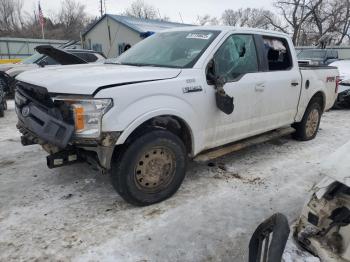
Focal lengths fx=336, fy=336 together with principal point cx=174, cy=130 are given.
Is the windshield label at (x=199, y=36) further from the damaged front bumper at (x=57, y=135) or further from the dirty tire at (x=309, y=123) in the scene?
the dirty tire at (x=309, y=123)

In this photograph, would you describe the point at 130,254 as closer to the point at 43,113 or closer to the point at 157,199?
the point at 157,199

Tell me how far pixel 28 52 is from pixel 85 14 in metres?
39.8

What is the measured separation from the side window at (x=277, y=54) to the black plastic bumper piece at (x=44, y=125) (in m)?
2.99

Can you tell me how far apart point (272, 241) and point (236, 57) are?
2.73m

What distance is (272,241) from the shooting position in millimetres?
1902

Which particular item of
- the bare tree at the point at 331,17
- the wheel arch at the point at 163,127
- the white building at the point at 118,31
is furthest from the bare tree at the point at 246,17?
the wheel arch at the point at 163,127

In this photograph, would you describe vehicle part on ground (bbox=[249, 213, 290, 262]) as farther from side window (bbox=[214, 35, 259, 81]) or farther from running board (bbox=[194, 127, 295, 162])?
side window (bbox=[214, 35, 259, 81])

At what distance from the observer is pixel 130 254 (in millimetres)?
2738

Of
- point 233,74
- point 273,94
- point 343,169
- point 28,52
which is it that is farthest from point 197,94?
point 28,52

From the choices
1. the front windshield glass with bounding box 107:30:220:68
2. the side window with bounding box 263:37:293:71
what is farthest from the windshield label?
the side window with bounding box 263:37:293:71

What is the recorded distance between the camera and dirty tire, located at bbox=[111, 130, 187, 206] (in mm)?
3179

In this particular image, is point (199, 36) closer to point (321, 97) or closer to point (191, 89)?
point (191, 89)

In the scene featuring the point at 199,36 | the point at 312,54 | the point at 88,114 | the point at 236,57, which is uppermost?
the point at 199,36

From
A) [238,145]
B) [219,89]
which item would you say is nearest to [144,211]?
[219,89]
